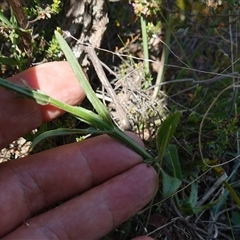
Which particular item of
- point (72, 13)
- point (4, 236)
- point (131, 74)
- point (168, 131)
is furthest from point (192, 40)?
point (4, 236)

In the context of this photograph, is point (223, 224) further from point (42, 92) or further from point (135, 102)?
point (42, 92)

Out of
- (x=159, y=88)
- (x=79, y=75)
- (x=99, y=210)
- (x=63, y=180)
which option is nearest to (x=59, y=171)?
(x=63, y=180)

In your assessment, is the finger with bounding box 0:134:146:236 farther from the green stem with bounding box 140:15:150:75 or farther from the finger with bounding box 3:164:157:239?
the green stem with bounding box 140:15:150:75

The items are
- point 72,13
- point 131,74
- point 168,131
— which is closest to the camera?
point 168,131

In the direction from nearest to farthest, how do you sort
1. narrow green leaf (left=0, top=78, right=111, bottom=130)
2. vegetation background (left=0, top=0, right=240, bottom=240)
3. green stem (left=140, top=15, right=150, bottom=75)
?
narrow green leaf (left=0, top=78, right=111, bottom=130), vegetation background (left=0, top=0, right=240, bottom=240), green stem (left=140, top=15, right=150, bottom=75)

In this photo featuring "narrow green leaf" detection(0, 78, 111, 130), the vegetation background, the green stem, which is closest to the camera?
"narrow green leaf" detection(0, 78, 111, 130)

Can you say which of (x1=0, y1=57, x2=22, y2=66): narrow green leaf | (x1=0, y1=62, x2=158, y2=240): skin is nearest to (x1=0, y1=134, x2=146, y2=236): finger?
(x1=0, y1=62, x2=158, y2=240): skin

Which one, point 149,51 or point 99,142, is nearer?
point 99,142

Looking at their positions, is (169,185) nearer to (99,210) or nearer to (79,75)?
(99,210)
